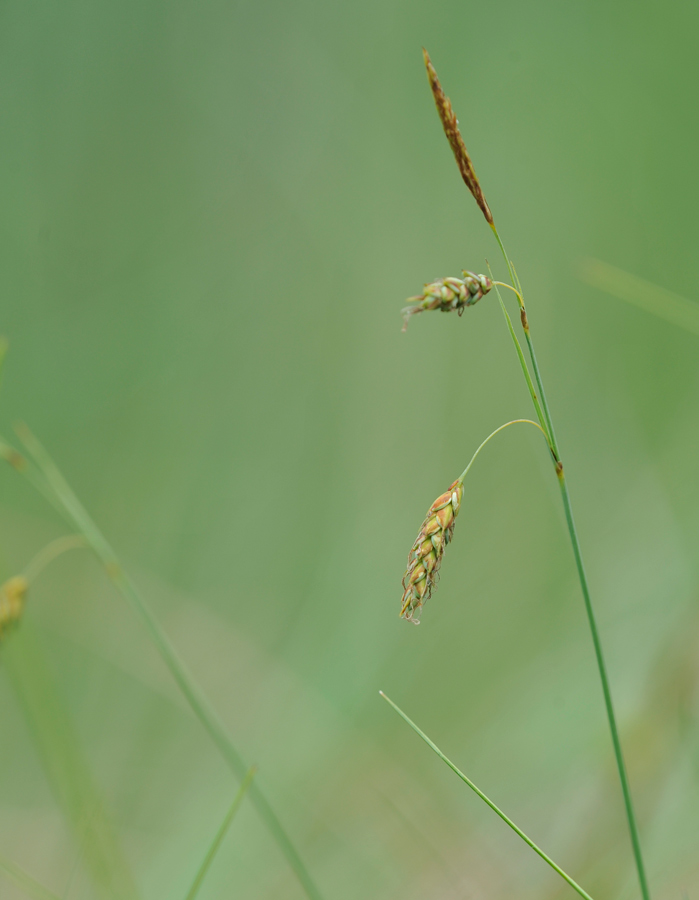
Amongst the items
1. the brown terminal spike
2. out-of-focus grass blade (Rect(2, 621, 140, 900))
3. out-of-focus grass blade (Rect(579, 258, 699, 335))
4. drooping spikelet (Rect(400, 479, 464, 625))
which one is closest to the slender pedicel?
drooping spikelet (Rect(400, 479, 464, 625))

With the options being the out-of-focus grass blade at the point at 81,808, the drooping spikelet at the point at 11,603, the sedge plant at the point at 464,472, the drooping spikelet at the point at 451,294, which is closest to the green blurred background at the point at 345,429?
the out-of-focus grass blade at the point at 81,808

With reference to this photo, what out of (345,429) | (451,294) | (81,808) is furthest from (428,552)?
(345,429)

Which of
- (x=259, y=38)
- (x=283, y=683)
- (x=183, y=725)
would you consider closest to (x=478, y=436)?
(x=283, y=683)

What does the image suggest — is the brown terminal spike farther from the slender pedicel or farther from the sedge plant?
the slender pedicel

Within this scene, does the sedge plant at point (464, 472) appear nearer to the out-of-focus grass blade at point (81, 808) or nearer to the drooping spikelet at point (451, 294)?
the drooping spikelet at point (451, 294)

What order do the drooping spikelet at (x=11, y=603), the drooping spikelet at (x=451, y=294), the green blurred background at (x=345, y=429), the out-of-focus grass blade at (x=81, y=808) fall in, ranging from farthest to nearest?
the green blurred background at (x=345, y=429)
the out-of-focus grass blade at (x=81, y=808)
the drooping spikelet at (x=11, y=603)
the drooping spikelet at (x=451, y=294)

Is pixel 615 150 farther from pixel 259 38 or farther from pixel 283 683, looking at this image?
pixel 283 683

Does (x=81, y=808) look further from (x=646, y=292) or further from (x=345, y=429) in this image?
(x=345, y=429)
